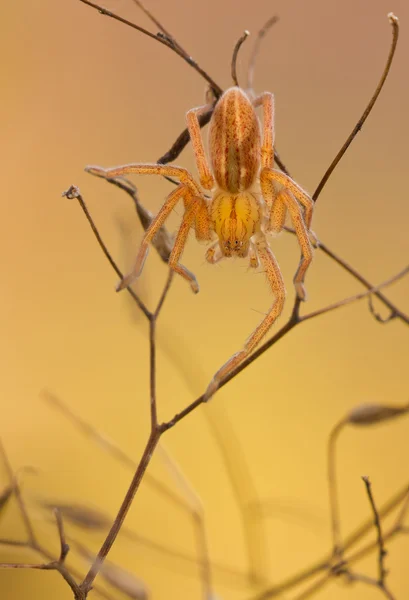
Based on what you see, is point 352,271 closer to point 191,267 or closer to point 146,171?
point 146,171

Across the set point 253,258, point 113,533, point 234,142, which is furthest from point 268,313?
point 113,533

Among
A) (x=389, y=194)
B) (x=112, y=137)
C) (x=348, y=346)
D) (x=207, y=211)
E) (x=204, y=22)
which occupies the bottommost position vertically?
(x=348, y=346)

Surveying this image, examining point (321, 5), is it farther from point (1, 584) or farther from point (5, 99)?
point (1, 584)

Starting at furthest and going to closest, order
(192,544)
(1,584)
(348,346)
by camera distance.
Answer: (348,346), (192,544), (1,584)

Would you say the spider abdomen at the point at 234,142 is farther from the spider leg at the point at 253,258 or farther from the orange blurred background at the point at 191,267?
the orange blurred background at the point at 191,267

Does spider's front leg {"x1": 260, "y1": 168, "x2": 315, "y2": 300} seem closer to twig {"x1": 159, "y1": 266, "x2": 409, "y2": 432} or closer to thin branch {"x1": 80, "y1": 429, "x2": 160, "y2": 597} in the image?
twig {"x1": 159, "y1": 266, "x2": 409, "y2": 432}

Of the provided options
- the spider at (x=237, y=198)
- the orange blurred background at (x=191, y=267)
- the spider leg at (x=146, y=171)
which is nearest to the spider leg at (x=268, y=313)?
the spider at (x=237, y=198)

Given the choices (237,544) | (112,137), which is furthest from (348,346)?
(112,137)
